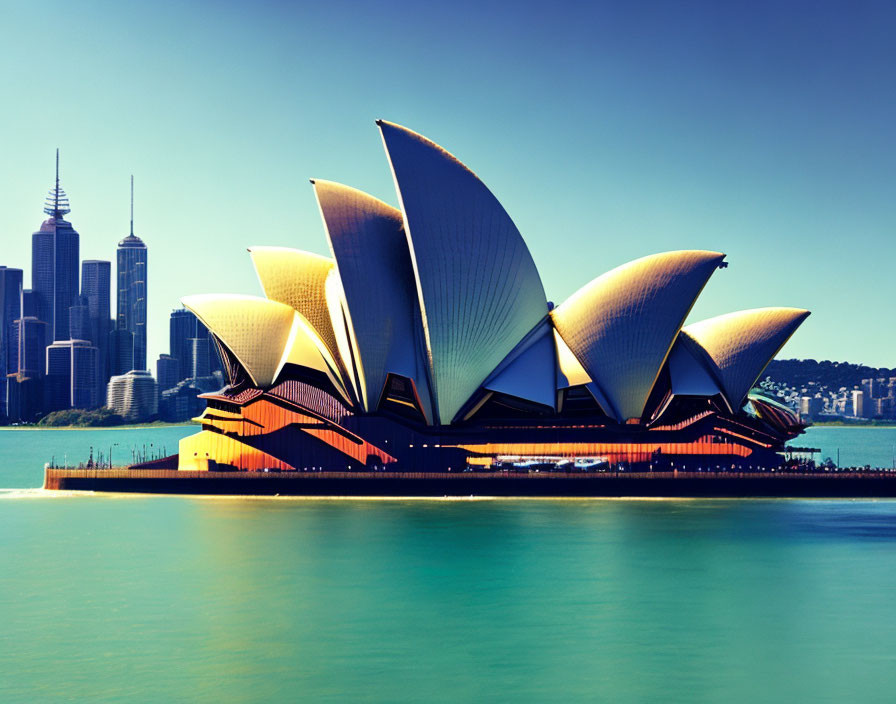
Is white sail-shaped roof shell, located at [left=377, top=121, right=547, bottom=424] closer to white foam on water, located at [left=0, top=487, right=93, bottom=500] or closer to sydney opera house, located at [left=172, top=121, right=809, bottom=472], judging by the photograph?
sydney opera house, located at [left=172, top=121, right=809, bottom=472]

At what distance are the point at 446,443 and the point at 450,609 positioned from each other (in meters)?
32.9

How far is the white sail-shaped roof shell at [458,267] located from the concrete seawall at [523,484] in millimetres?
5469

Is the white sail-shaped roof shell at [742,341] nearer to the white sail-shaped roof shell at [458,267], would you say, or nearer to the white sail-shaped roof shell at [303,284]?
the white sail-shaped roof shell at [458,267]

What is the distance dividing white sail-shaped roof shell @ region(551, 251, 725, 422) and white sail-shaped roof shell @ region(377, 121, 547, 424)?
3784 millimetres

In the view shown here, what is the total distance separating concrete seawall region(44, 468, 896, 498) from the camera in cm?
5700

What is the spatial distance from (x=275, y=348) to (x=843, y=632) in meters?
42.8

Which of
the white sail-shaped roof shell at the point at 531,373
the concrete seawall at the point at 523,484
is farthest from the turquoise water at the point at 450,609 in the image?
the white sail-shaped roof shell at the point at 531,373

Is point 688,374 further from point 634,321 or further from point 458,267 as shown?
point 458,267

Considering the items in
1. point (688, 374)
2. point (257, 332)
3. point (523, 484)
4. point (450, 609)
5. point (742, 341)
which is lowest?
point (450, 609)

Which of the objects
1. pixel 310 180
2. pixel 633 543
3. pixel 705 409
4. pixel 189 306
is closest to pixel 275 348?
pixel 189 306

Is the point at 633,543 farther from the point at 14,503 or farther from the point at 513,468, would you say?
the point at 14,503

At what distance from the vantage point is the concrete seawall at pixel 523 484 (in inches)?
2244

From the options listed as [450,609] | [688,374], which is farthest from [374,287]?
[450,609]

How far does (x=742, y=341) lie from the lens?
62125 millimetres
